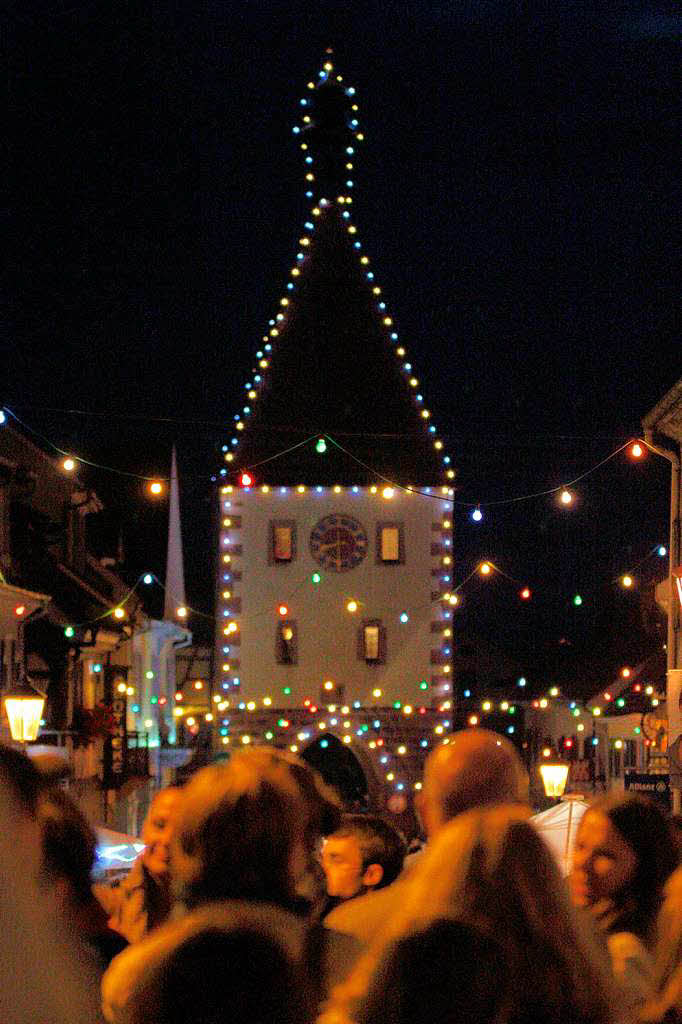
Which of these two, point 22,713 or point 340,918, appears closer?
point 340,918

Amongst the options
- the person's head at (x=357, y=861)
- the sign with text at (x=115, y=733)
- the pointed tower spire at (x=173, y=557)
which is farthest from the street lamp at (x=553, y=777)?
the pointed tower spire at (x=173, y=557)

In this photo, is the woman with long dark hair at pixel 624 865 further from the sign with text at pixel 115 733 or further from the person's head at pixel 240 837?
the sign with text at pixel 115 733

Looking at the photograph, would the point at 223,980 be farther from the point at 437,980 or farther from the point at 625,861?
the point at 625,861

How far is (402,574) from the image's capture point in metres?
37.1

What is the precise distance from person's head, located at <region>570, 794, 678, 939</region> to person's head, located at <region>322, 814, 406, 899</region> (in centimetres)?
128

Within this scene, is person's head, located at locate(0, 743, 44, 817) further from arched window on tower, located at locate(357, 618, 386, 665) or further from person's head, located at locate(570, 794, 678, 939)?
arched window on tower, located at locate(357, 618, 386, 665)

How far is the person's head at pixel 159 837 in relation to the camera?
5867 millimetres

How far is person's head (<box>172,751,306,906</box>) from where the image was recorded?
3947 millimetres

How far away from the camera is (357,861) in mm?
6602

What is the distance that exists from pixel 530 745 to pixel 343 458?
55.0 feet

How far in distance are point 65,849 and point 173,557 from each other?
40.7 m

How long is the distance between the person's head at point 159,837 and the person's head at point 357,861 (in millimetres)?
843

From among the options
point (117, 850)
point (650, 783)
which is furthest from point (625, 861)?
point (650, 783)

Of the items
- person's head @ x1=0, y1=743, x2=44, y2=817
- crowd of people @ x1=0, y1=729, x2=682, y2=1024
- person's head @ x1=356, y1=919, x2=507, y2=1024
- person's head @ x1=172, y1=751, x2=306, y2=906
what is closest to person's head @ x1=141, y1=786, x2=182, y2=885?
crowd of people @ x1=0, y1=729, x2=682, y2=1024
